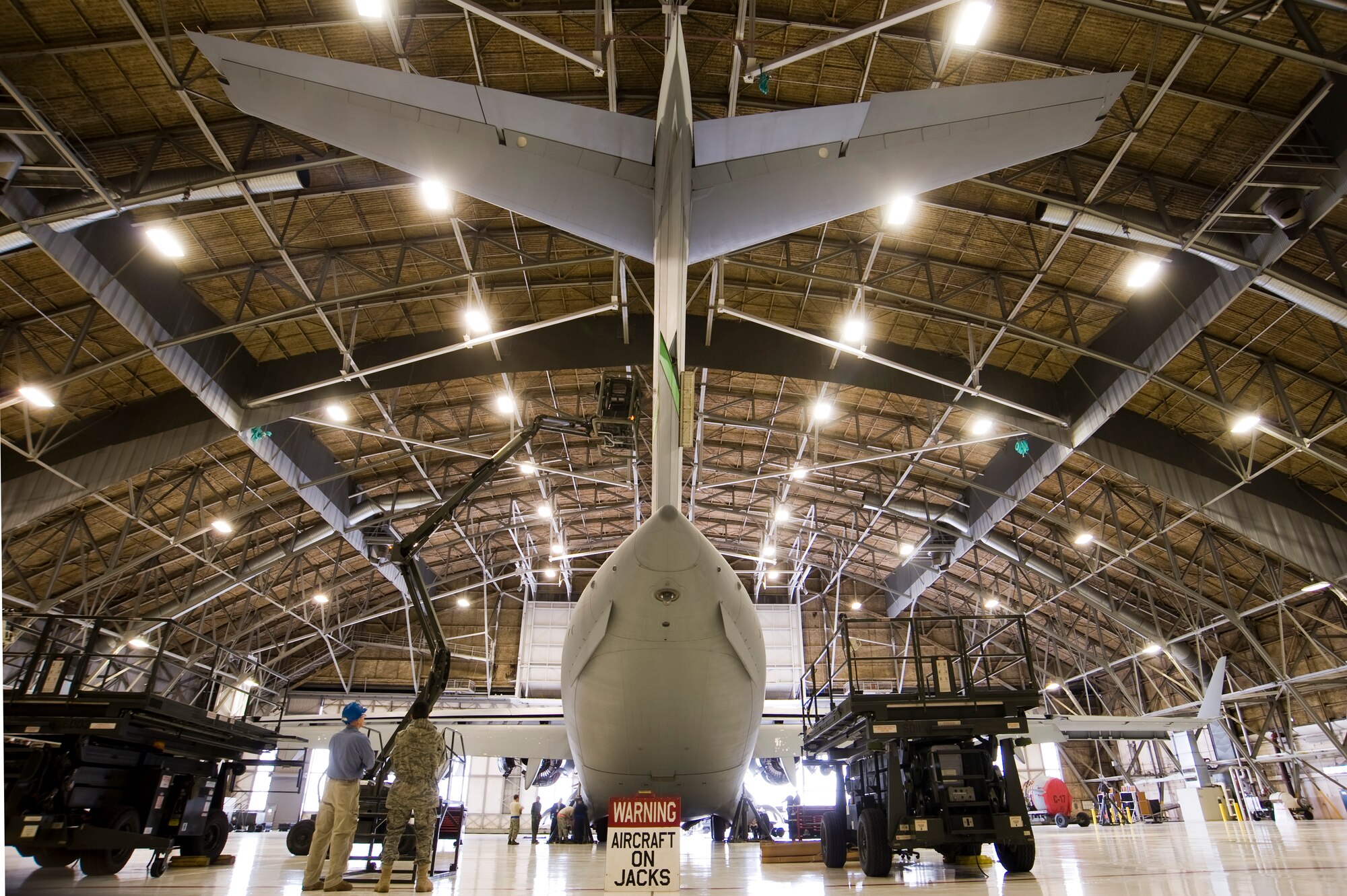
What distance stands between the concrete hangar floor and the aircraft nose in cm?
274

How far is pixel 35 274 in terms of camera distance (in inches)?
591

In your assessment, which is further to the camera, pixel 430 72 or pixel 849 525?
pixel 849 525

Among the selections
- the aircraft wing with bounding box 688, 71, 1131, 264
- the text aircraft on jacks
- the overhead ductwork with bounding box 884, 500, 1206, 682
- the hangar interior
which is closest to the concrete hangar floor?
the hangar interior

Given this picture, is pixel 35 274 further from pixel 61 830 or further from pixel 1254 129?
pixel 1254 129

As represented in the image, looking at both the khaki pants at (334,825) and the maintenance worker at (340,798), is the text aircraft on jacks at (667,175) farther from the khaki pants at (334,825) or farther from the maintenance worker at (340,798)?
the khaki pants at (334,825)

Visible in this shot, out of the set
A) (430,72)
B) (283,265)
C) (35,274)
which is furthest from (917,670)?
(35,274)

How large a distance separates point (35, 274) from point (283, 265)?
4.56 metres

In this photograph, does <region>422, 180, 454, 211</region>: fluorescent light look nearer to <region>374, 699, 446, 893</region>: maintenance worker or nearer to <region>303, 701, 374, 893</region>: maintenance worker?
<region>303, 701, 374, 893</region>: maintenance worker

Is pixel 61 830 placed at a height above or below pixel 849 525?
below

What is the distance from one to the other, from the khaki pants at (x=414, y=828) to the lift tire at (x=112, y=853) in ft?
12.5

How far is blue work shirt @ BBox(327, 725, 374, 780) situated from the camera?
651 centimetres

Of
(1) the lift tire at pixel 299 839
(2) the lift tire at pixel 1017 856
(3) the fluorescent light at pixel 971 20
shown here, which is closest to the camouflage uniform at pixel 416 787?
(2) the lift tire at pixel 1017 856

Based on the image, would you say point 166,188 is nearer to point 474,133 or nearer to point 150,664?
point 474,133

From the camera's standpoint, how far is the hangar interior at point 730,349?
12.2m
